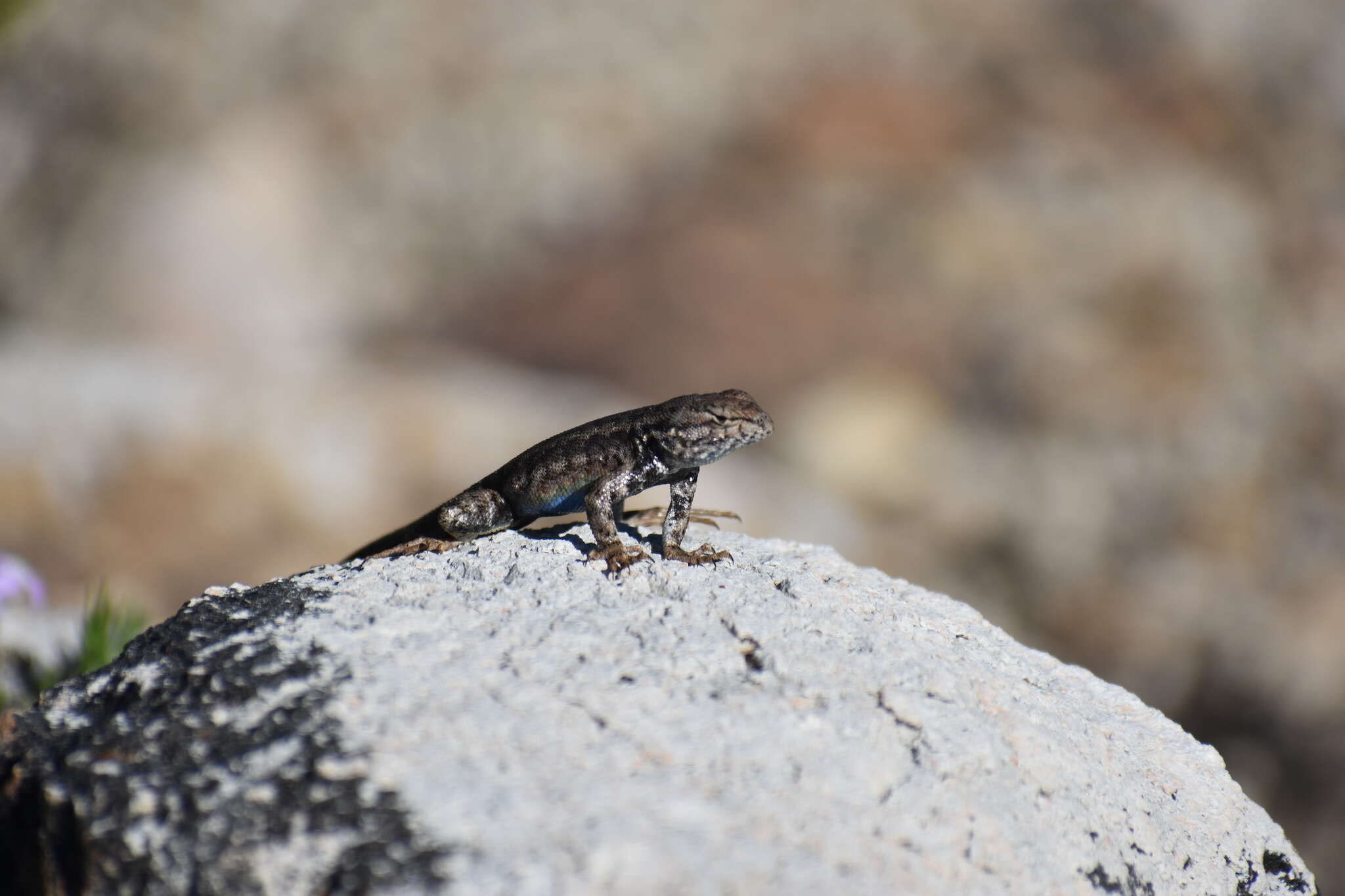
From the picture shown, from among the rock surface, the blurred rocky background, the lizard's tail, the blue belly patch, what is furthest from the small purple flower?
the blurred rocky background

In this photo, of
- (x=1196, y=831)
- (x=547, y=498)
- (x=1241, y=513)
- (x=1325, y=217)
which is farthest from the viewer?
(x=1325, y=217)

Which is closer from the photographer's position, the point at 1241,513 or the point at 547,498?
the point at 547,498

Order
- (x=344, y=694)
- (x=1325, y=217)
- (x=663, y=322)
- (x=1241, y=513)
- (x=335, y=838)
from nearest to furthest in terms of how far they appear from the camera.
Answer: (x=335, y=838)
(x=344, y=694)
(x=1241, y=513)
(x=663, y=322)
(x=1325, y=217)

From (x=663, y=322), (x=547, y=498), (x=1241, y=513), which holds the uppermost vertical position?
(x=663, y=322)

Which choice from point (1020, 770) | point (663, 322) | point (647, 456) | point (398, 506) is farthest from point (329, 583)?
point (663, 322)

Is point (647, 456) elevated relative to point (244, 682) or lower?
elevated

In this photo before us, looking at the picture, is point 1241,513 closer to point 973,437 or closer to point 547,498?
point 973,437

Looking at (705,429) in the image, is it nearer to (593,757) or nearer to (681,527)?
(681,527)

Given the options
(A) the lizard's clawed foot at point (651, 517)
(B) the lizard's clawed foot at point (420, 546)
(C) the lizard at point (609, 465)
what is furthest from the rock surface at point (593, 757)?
(A) the lizard's clawed foot at point (651, 517)
